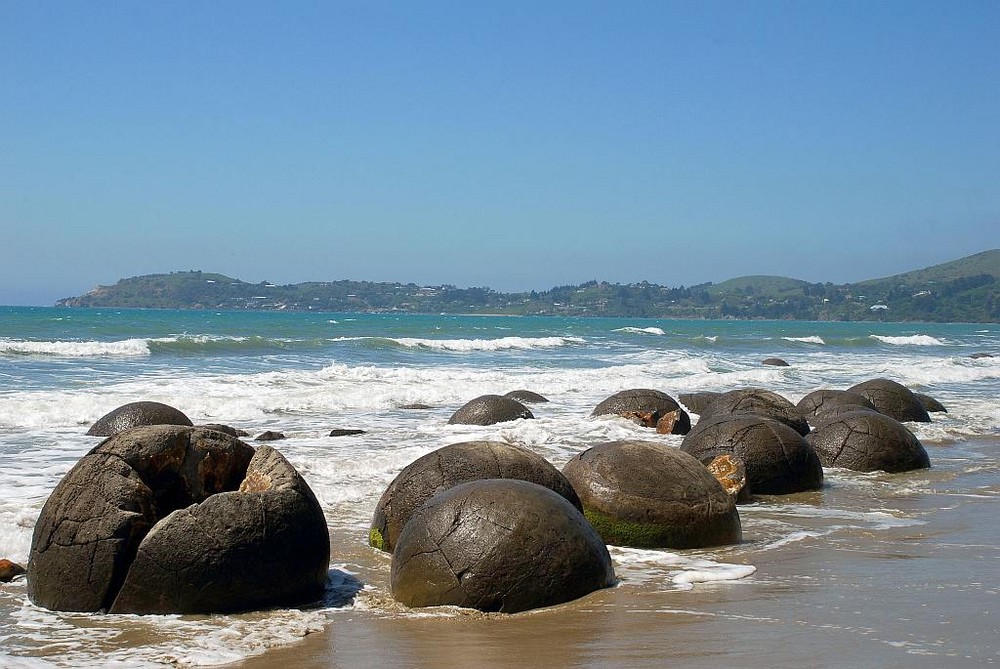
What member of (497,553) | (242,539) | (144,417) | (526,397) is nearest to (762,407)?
(526,397)

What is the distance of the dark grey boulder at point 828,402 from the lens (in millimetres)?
18125

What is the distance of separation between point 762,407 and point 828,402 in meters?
3.23

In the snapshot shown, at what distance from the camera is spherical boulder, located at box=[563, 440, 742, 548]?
818 cm

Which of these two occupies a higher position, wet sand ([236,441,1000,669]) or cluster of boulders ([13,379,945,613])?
cluster of boulders ([13,379,945,613])

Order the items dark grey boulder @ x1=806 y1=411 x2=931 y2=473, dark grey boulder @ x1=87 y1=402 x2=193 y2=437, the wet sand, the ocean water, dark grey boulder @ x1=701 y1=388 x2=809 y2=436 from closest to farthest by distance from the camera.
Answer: the wet sand, the ocean water, dark grey boulder @ x1=806 y1=411 x2=931 y2=473, dark grey boulder @ x1=87 y1=402 x2=193 y2=437, dark grey boulder @ x1=701 y1=388 x2=809 y2=436

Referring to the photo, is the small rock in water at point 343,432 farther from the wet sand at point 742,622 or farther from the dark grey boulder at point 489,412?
the wet sand at point 742,622

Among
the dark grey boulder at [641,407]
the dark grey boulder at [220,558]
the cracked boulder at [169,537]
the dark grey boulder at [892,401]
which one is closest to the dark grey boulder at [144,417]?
the cracked boulder at [169,537]

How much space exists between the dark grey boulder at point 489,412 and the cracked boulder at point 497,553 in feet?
35.4

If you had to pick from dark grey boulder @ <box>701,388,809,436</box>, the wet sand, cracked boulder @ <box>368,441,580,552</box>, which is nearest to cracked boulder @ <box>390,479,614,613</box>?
the wet sand

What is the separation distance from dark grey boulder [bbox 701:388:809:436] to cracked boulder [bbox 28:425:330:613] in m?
9.86

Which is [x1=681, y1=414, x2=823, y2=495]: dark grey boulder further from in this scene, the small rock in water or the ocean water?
the small rock in water

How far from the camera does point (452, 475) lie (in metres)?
8.09

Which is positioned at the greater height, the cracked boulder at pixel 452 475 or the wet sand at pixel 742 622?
the cracked boulder at pixel 452 475

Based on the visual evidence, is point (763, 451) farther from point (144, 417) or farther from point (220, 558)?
point (144, 417)
